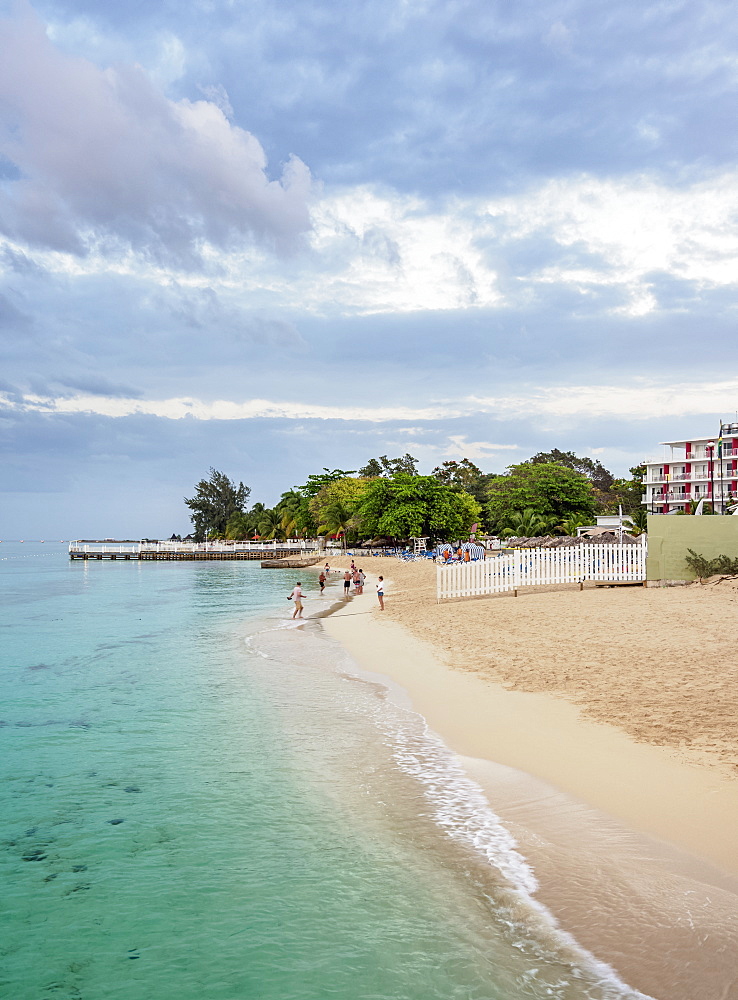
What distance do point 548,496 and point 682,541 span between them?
43.0 meters

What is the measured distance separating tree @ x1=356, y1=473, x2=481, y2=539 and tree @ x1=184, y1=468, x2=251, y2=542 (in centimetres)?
6140

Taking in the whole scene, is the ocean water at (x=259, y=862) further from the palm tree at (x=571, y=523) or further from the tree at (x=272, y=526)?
the tree at (x=272, y=526)

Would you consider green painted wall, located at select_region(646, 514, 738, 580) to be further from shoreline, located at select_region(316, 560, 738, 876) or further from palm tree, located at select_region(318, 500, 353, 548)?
palm tree, located at select_region(318, 500, 353, 548)

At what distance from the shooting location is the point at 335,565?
2729 inches

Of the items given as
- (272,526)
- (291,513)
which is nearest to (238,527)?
(272,526)

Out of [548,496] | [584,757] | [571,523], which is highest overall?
[548,496]

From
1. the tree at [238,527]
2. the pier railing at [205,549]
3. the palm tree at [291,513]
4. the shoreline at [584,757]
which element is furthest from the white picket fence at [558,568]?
the tree at [238,527]

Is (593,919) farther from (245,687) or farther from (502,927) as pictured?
(245,687)

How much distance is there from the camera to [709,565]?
21.0 meters

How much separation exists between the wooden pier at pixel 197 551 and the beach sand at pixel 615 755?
228 feet

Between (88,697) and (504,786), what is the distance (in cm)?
873

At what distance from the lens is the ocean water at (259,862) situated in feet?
14.1

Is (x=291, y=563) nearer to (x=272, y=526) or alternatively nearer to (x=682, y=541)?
(x=272, y=526)

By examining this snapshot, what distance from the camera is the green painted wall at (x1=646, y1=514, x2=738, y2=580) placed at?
21109mm
